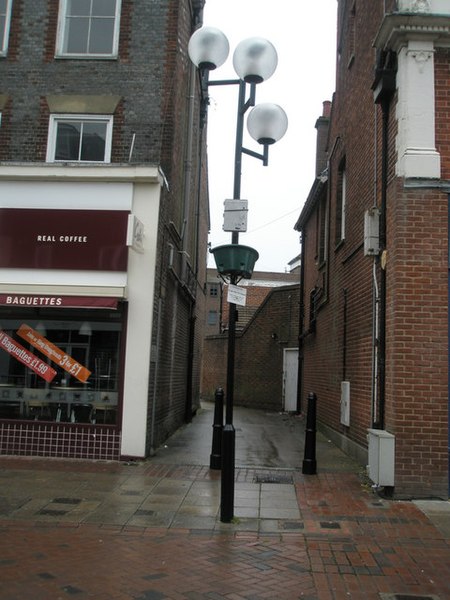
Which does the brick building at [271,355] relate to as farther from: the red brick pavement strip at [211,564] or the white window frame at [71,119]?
the red brick pavement strip at [211,564]

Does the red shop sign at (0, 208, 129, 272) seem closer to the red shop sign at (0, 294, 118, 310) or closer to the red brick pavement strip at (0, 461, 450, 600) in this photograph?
the red shop sign at (0, 294, 118, 310)

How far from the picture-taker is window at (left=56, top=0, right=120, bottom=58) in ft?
36.8

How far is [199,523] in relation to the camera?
628cm

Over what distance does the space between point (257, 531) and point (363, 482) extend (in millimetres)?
2618

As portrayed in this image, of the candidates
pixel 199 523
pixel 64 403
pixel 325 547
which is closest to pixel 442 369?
pixel 325 547

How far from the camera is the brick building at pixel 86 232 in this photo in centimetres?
941

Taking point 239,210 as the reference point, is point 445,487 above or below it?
below

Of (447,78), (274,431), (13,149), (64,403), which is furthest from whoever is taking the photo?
(274,431)

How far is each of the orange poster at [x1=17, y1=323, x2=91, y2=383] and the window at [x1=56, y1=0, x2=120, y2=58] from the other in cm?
545

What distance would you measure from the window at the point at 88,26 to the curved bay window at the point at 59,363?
523cm

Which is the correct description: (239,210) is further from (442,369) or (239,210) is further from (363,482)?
(363,482)

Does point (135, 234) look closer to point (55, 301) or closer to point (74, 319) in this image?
point (55, 301)

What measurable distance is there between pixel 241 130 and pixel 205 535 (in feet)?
15.6

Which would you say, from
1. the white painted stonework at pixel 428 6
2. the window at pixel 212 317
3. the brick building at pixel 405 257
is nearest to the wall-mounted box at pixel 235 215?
the brick building at pixel 405 257
